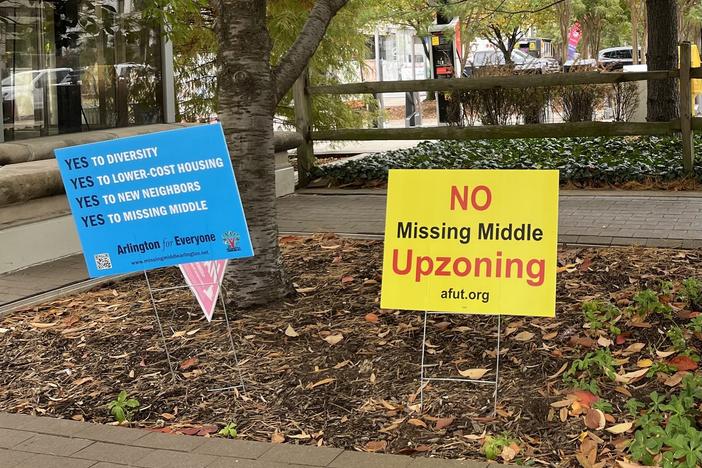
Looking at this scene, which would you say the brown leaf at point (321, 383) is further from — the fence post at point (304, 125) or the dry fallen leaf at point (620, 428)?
the fence post at point (304, 125)

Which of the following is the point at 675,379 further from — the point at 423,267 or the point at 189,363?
the point at 189,363

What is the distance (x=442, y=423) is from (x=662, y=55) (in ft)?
36.8

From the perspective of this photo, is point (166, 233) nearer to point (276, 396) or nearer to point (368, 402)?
point (276, 396)

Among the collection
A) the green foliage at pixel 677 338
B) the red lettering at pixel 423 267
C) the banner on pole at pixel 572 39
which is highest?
the banner on pole at pixel 572 39

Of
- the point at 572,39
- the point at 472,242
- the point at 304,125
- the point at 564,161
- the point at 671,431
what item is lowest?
the point at 671,431

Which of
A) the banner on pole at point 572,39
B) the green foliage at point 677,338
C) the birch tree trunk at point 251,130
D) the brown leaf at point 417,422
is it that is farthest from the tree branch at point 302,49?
the banner on pole at point 572,39

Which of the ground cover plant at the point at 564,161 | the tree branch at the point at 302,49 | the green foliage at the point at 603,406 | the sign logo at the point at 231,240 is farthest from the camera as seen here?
the ground cover plant at the point at 564,161

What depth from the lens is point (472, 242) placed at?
4.56 m

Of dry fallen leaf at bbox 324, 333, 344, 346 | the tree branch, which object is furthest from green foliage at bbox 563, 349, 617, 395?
the tree branch

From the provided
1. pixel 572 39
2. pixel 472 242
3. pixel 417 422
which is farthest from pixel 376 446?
pixel 572 39

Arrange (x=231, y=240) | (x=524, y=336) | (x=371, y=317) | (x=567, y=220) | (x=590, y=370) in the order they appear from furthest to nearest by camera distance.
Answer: (x=567, y=220), (x=371, y=317), (x=524, y=336), (x=231, y=240), (x=590, y=370)

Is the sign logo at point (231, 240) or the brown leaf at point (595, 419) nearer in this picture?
the brown leaf at point (595, 419)

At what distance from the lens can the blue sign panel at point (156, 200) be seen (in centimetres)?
497

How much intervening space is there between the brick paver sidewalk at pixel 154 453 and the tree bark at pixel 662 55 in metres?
11.1
